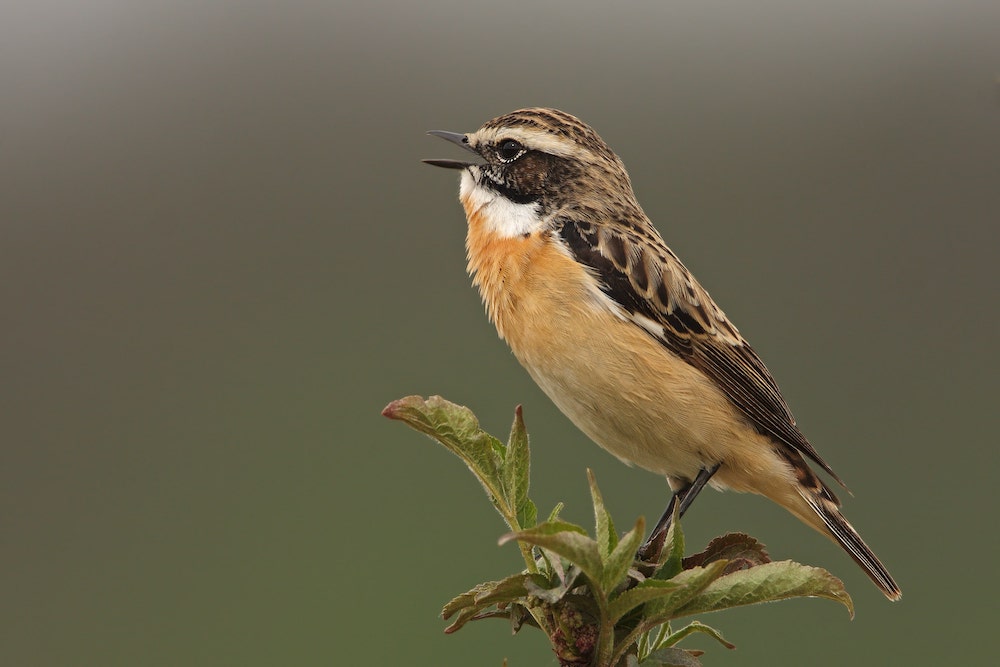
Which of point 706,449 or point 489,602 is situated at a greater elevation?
point 706,449

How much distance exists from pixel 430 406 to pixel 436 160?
8.38 ft

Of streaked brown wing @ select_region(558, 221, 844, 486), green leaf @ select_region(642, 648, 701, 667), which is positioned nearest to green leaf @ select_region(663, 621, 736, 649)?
green leaf @ select_region(642, 648, 701, 667)

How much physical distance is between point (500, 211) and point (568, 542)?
9.75ft

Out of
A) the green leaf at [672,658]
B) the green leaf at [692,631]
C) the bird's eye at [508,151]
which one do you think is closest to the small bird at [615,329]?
the bird's eye at [508,151]

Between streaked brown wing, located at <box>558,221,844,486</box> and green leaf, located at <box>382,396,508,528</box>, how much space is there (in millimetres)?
2168

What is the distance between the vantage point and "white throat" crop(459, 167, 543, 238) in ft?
15.1

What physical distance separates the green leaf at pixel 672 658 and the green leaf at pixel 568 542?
0.80ft

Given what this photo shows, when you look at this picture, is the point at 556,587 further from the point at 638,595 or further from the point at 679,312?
the point at 679,312

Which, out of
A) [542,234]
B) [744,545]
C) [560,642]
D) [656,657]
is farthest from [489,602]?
[542,234]

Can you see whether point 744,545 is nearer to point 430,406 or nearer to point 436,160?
point 430,406

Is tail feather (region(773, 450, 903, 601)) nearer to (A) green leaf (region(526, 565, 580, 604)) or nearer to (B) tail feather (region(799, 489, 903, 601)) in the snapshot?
(B) tail feather (region(799, 489, 903, 601))

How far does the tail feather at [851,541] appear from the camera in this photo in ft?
13.3

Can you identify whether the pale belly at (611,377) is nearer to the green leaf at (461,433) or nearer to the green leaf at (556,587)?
Result: the green leaf at (461,433)

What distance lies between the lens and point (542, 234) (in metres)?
4.56
